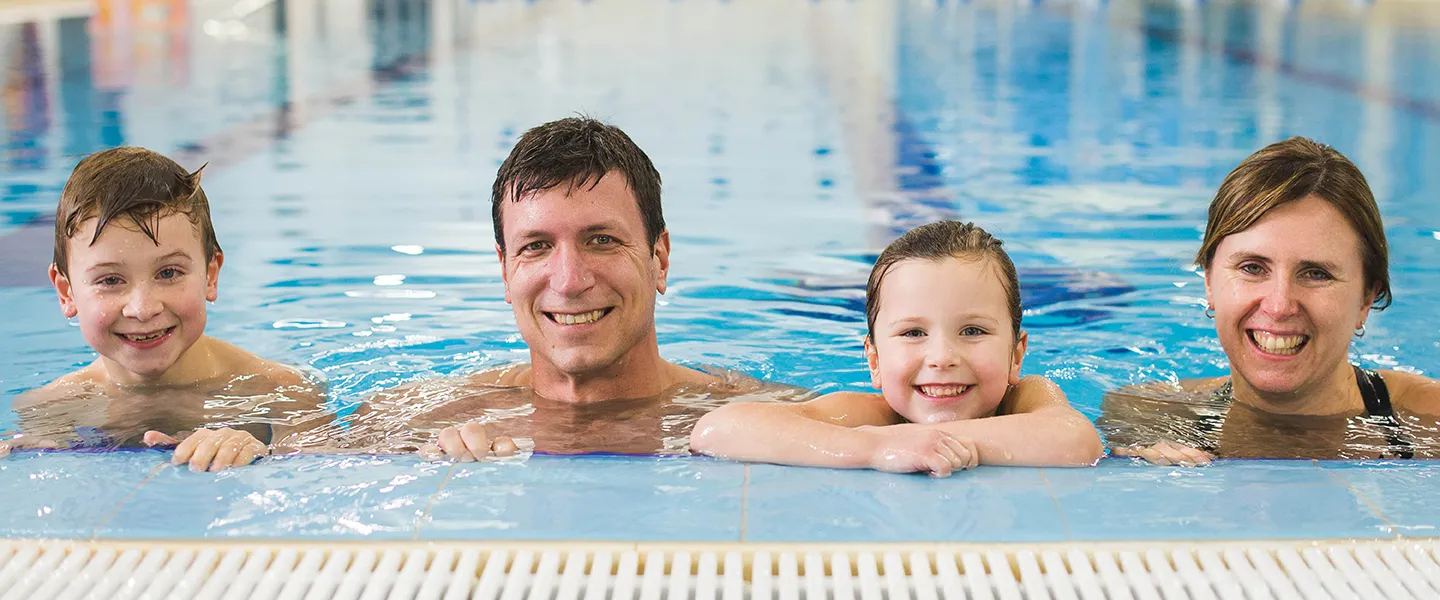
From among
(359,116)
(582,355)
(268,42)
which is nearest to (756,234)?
(582,355)

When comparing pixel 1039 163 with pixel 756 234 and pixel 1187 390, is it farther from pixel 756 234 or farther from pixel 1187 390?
pixel 1187 390

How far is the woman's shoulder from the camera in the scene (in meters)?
3.44

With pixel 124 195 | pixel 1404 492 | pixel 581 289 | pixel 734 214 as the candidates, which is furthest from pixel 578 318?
pixel 734 214

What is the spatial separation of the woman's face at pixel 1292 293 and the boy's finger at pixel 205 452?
2.20m

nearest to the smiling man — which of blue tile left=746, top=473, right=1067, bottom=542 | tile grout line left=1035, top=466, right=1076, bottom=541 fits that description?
blue tile left=746, top=473, right=1067, bottom=542

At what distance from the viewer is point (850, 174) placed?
8.04 meters

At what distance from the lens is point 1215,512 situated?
7.82ft

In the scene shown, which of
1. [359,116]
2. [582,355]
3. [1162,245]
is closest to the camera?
[582,355]

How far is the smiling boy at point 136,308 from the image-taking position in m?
3.25

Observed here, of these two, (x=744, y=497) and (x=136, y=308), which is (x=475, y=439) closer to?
(x=744, y=497)

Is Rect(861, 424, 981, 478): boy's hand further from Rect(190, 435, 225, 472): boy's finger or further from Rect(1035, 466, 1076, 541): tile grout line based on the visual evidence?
Rect(190, 435, 225, 472): boy's finger

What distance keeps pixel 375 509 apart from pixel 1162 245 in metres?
4.52

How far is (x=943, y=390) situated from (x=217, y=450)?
1473mm

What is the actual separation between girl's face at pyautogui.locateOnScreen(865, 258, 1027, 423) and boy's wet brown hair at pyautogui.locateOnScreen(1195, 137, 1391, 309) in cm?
65
